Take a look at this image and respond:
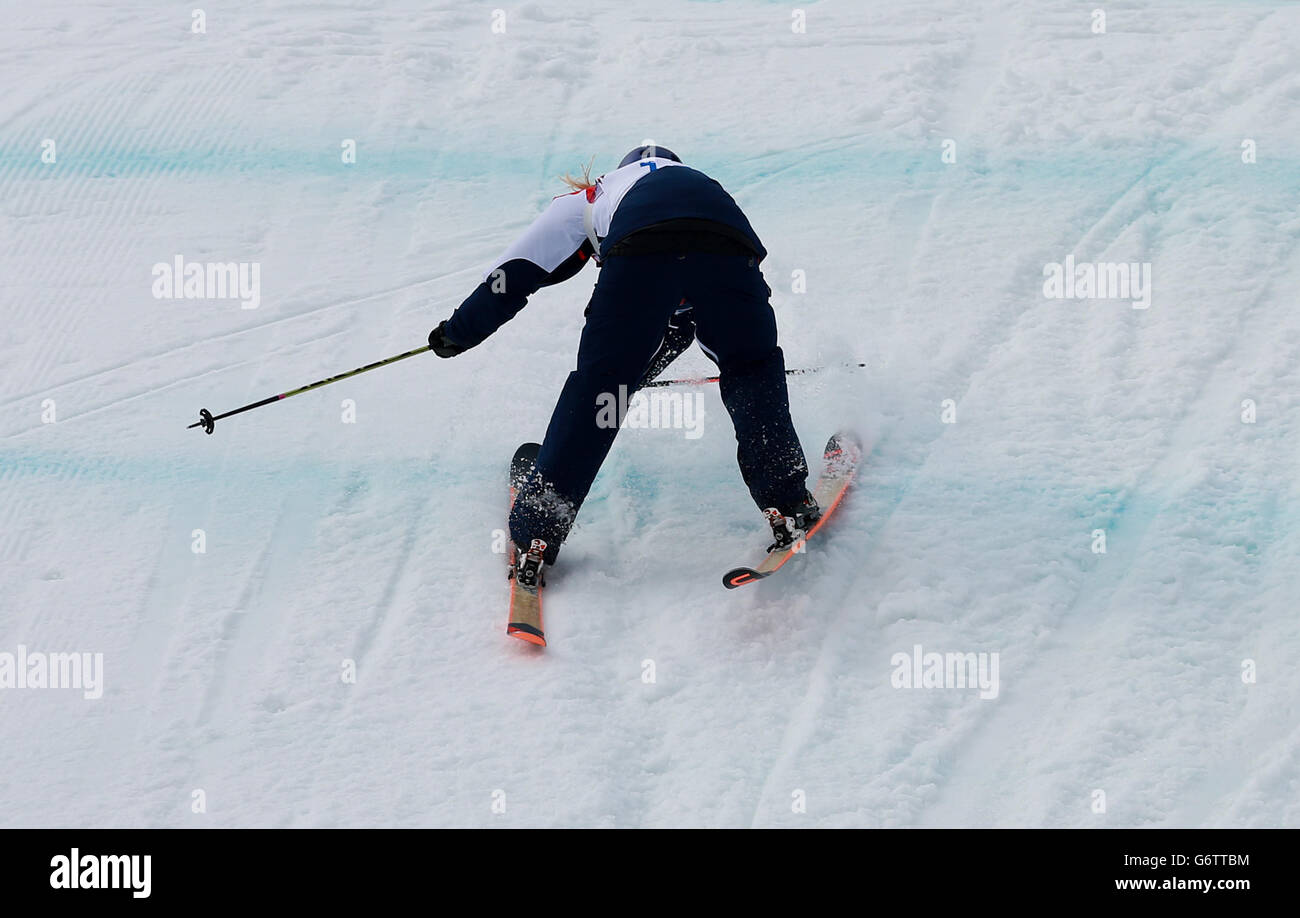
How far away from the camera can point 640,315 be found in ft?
13.3

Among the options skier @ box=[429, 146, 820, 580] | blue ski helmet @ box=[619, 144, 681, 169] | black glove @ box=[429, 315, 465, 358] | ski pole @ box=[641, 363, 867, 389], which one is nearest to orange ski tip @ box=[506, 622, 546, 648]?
skier @ box=[429, 146, 820, 580]

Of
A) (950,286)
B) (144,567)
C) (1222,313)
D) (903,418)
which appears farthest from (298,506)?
(1222,313)

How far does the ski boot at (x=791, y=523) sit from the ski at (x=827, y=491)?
2cm

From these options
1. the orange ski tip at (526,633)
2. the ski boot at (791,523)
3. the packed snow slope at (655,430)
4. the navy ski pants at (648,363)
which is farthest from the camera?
the ski boot at (791,523)

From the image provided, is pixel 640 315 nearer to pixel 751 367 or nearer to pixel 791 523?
pixel 751 367

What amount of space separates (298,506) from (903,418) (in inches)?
85.4

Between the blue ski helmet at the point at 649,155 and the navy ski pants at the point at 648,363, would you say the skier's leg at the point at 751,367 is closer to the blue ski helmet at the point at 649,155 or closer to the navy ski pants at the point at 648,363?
the navy ski pants at the point at 648,363

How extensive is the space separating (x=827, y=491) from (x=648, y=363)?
819 millimetres

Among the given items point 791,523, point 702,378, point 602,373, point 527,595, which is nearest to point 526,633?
point 527,595

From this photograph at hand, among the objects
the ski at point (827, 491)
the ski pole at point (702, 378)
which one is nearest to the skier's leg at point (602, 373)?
the ski at point (827, 491)

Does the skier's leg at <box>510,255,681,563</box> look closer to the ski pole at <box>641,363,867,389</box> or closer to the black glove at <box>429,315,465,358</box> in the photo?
the black glove at <box>429,315,465,358</box>

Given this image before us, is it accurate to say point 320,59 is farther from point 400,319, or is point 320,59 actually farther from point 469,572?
point 469,572

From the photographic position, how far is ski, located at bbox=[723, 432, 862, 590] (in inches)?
159

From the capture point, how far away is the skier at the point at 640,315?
404 centimetres
